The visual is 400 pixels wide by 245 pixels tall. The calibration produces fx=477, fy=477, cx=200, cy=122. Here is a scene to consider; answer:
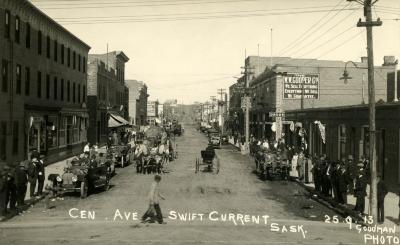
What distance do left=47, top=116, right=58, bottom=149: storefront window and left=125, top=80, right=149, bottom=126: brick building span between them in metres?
53.3

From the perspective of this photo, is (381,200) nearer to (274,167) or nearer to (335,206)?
(335,206)

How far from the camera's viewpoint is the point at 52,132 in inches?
1399

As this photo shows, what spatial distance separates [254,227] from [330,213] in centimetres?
450

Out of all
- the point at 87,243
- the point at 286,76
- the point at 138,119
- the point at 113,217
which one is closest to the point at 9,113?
the point at 113,217

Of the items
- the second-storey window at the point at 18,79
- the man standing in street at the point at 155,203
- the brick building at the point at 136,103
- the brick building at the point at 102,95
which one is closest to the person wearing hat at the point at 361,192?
the man standing in street at the point at 155,203

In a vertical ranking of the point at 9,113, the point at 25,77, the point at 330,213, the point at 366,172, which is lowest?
the point at 330,213

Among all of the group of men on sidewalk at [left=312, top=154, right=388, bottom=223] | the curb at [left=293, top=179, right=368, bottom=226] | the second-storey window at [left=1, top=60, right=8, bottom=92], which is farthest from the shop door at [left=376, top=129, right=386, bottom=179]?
the second-storey window at [left=1, top=60, right=8, bottom=92]

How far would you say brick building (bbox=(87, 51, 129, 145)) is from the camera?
50531mm

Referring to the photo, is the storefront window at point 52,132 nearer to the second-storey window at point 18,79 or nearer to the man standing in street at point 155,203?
the second-storey window at point 18,79

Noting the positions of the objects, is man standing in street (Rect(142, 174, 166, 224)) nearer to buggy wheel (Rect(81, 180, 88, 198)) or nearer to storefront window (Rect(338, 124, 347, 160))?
buggy wheel (Rect(81, 180, 88, 198))

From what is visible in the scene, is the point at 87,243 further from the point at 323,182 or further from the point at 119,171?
the point at 119,171

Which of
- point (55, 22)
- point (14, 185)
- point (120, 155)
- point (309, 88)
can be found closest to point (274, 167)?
point (120, 155)

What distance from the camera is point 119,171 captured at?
3109 cm

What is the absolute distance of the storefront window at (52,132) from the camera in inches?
1359
